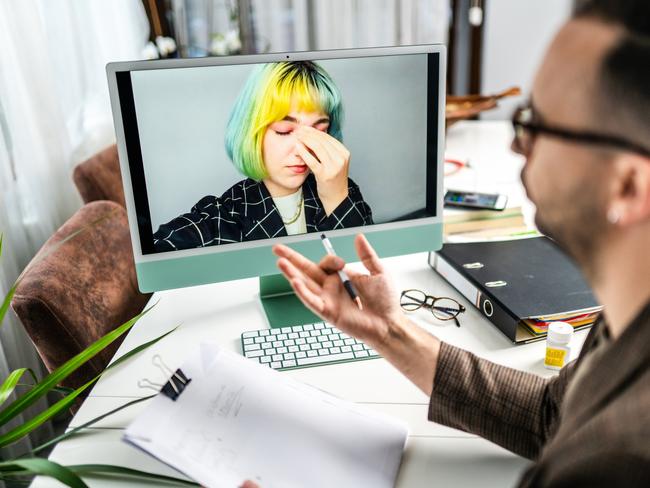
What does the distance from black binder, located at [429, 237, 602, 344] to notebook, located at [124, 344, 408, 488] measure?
0.34m

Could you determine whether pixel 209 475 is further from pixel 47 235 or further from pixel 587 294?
pixel 47 235

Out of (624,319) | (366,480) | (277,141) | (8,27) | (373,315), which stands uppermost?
(8,27)

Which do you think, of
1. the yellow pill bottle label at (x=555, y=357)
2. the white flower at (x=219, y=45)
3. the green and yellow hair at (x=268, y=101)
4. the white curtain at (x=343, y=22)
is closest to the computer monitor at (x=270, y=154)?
the green and yellow hair at (x=268, y=101)

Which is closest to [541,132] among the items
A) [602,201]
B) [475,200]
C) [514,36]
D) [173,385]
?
[602,201]

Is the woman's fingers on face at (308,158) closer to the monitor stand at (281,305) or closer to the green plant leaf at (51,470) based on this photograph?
the monitor stand at (281,305)

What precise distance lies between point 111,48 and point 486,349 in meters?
2.11

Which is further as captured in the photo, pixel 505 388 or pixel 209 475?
pixel 505 388

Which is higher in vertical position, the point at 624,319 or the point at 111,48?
the point at 111,48

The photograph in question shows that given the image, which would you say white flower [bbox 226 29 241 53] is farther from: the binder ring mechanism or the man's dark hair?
the man's dark hair

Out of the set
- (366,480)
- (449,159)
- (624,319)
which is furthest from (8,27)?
(624,319)

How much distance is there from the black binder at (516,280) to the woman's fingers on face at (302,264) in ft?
1.23

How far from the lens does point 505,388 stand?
0.89 m

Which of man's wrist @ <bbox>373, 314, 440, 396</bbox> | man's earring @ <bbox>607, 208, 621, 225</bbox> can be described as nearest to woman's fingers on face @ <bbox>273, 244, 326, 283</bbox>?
man's wrist @ <bbox>373, 314, 440, 396</bbox>

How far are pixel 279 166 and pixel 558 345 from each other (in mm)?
576
